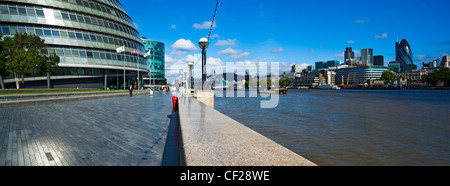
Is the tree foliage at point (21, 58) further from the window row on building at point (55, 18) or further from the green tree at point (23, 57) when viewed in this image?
the window row on building at point (55, 18)

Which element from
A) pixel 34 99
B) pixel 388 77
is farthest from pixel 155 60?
pixel 388 77

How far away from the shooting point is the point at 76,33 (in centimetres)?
4491

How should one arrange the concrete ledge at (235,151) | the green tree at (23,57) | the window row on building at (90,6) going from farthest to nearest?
the window row on building at (90,6), the green tree at (23,57), the concrete ledge at (235,151)

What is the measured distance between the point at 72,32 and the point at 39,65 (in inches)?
617

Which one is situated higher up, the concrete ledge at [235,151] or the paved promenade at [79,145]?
the concrete ledge at [235,151]

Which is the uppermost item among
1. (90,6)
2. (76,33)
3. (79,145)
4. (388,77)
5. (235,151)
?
(90,6)

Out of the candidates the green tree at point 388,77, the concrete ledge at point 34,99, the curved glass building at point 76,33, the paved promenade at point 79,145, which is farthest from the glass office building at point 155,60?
the green tree at point 388,77

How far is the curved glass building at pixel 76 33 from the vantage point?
40.8 meters

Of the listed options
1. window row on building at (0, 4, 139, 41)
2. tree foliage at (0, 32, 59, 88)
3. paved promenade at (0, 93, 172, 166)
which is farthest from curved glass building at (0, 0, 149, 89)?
paved promenade at (0, 93, 172, 166)

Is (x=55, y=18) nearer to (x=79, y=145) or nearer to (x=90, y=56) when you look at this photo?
(x=90, y=56)
